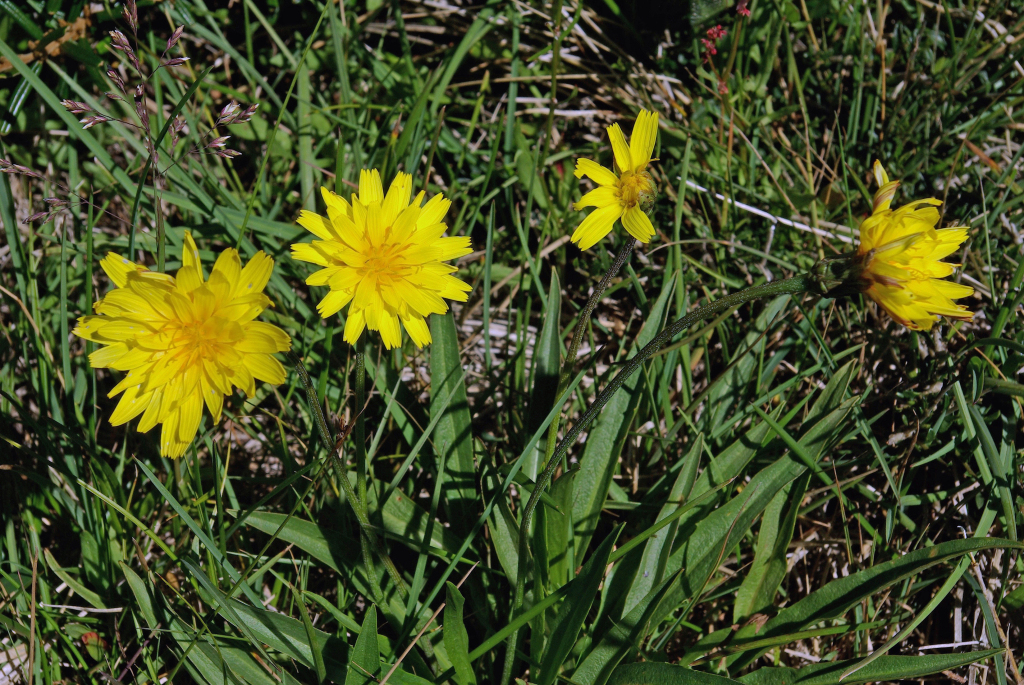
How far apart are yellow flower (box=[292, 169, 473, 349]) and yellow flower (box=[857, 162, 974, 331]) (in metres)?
1.05

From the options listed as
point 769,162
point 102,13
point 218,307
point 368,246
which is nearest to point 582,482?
point 368,246

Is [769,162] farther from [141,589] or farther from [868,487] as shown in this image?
[141,589]

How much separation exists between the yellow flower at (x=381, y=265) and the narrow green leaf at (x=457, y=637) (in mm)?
764

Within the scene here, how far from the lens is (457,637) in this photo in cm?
202

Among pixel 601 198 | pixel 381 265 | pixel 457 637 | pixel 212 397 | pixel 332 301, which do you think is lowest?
pixel 457 637

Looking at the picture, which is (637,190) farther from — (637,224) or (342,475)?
(342,475)

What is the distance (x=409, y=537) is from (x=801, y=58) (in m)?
3.16

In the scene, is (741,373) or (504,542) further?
(741,373)

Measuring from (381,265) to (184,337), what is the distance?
0.54 meters

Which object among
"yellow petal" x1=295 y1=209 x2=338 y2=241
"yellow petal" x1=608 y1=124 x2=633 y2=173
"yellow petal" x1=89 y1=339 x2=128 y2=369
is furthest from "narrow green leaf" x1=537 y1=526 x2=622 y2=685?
"yellow petal" x1=89 y1=339 x2=128 y2=369

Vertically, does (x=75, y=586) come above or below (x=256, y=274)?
below

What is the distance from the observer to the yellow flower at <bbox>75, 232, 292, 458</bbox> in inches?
65.6

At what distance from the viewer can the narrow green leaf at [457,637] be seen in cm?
195

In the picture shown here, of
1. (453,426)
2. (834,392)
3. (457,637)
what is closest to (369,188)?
(453,426)
